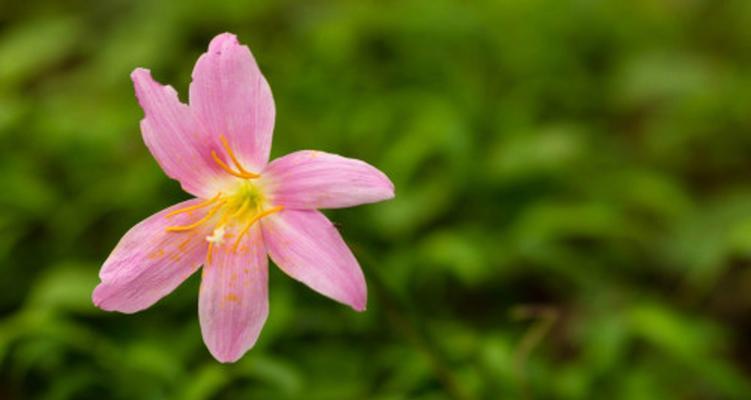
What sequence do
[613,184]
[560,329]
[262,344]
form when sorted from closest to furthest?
[262,344] < [560,329] < [613,184]

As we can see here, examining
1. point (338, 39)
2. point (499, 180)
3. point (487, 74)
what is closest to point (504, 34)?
point (487, 74)

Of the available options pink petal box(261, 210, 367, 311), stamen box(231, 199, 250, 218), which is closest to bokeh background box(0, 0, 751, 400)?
pink petal box(261, 210, 367, 311)

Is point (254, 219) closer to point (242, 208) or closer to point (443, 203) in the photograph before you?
point (242, 208)

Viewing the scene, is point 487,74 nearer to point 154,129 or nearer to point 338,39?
point 338,39

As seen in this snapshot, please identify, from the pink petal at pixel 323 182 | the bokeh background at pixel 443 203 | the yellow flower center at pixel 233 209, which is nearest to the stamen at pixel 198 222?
the yellow flower center at pixel 233 209

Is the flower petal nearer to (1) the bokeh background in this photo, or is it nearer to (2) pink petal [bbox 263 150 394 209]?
(2) pink petal [bbox 263 150 394 209]
